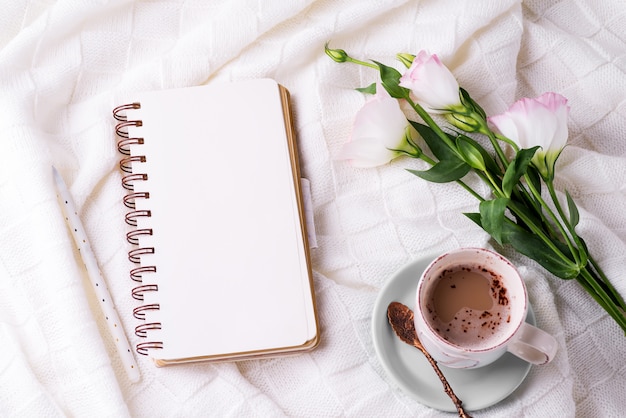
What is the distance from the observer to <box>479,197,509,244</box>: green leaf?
0.77 m

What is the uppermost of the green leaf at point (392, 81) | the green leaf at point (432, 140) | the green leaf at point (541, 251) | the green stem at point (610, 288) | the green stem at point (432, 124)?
the green leaf at point (392, 81)

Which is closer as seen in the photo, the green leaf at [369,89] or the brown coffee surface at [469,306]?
the brown coffee surface at [469,306]

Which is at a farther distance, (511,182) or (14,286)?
(14,286)

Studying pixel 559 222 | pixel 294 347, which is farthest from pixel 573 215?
pixel 294 347

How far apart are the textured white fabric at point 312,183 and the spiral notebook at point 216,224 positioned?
2 cm

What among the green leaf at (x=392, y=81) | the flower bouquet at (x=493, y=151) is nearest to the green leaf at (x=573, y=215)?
the flower bouquet at (x=493, y=151)

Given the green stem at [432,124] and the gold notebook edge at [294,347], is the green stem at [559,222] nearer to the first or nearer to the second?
the green stem at [432,124]

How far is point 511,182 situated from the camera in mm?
768

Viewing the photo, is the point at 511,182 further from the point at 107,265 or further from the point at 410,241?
the point at 107,265

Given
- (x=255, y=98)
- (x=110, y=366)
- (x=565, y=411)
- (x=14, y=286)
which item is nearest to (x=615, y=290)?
(x=565, y=411)

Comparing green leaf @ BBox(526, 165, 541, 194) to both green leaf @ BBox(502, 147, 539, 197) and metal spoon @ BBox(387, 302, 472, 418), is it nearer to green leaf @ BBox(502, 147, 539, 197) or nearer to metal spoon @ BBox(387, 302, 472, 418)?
green leaf @ BBox(502, 147, 539, 197)

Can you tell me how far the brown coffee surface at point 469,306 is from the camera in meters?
0.78

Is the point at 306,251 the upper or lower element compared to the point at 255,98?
lower

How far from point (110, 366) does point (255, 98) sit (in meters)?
0.37
